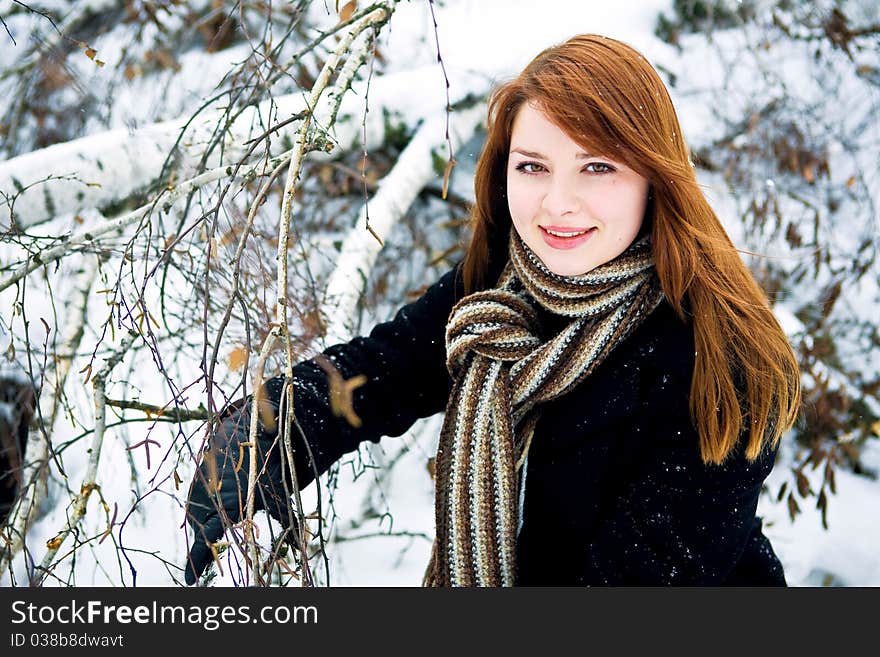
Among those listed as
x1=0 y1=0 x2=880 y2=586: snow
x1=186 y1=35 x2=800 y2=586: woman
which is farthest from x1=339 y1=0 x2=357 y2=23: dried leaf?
x1=0 y1=0 x2=880 y2=586: snow

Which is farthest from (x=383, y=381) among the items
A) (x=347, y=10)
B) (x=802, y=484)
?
(x=802, y=484)

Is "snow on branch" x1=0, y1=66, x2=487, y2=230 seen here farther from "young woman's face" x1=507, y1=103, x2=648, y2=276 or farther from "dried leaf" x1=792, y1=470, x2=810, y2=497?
"dried leaf" x1=792, y1=470, x2=810, y2=497

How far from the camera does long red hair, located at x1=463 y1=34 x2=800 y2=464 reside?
1.48m

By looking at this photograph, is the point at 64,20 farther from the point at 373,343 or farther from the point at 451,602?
the point at 451,602

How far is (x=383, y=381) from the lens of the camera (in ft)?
6.28

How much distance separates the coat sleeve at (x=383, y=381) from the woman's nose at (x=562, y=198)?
50cm

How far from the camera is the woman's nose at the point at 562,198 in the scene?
5.07 ft

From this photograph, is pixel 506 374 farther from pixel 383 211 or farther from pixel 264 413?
pixel 383 211

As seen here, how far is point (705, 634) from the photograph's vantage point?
152 centimetres

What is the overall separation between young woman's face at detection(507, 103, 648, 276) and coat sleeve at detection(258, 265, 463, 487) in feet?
1.45

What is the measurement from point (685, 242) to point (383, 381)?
791 mm

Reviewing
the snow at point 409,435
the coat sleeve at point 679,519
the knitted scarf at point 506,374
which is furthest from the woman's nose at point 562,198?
the snow at point 409,435

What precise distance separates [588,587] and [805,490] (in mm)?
1796

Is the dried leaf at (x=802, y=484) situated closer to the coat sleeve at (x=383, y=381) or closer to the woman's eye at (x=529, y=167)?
the coat sleeve at (x=383, y=381)
